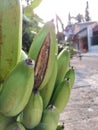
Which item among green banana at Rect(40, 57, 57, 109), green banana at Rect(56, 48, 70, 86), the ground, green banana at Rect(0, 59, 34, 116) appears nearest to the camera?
green banana at Rect(0, 59, 34, 116)

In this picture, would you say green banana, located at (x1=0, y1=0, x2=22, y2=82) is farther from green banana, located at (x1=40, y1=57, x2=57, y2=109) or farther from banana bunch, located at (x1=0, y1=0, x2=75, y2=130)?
green banana, located at (x1=40, y1=57, x2=57, y2=109)

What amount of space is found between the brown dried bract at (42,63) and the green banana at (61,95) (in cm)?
17

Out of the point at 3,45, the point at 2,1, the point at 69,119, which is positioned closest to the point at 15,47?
the point at 3,45

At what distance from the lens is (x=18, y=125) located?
1.00 m

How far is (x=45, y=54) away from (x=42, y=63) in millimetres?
32

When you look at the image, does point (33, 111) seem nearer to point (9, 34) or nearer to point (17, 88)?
point (17, 88)

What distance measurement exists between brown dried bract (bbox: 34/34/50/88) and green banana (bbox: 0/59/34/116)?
0.08m

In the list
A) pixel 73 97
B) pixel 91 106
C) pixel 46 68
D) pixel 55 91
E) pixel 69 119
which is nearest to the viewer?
pixel 46 68

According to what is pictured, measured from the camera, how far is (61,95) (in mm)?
1192

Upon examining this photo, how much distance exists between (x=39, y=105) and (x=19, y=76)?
17cm

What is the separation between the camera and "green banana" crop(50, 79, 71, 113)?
1.18 meters

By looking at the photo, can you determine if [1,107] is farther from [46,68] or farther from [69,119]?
[69,119]

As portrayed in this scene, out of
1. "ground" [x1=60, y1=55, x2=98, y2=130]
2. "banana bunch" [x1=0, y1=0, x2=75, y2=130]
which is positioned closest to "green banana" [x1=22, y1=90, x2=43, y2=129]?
"banana bunch" [x1=0, y1=0, x2=75, y2=130]

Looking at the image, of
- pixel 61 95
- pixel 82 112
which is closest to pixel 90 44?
pixel 82 112
